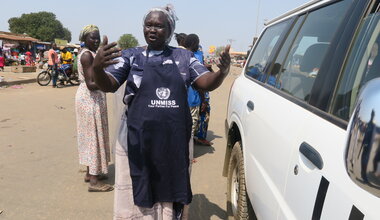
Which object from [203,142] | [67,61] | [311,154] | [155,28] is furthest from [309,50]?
[67,61]

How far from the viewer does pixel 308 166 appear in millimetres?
1271

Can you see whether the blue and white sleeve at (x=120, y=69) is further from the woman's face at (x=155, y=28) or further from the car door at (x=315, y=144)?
the car door at (x=315, y=144)

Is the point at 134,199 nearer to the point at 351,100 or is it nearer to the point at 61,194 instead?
the point at 351,100

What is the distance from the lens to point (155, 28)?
1.96m

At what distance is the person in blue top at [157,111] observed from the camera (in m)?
1.89

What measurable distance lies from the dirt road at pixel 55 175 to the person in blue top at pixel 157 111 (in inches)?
45.3

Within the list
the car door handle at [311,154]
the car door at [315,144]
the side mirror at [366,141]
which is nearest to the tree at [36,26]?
the car door at [315,144]

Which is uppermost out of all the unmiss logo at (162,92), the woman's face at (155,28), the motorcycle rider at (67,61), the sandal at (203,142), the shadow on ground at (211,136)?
the woman's face at (155,28)

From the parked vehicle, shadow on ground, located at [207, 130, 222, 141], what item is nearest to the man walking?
the parked vehicle

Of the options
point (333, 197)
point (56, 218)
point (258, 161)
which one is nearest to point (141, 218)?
point (258, 161)

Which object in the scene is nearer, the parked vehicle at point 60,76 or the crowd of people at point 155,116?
the crowd of people at point 155,116

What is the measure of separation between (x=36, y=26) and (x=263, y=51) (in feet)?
263

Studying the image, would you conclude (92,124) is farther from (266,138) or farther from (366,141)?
(366,141)

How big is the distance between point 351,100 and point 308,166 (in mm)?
308
